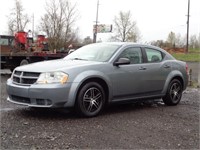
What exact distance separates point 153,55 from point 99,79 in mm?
1995

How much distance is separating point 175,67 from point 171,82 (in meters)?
0.41

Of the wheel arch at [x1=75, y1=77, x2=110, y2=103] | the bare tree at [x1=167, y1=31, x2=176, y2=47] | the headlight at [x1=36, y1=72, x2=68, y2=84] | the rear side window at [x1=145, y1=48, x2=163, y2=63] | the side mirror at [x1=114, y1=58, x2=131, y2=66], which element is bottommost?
the wheel arch at [x1=75, y1=77, x2=110, y2=103]

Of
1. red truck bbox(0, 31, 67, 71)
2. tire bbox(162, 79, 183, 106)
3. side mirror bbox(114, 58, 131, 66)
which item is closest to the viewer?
side mirror bbox(114, 58, 131, 66)

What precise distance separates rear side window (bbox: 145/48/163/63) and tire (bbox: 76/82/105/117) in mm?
1812

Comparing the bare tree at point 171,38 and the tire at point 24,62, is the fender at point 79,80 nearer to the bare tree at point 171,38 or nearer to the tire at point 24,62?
the tire at point 24,62

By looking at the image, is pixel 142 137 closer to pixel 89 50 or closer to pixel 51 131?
pixel 51 131

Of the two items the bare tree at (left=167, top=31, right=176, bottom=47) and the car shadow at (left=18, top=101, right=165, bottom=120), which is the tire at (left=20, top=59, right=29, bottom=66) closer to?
the car shadow at (left=18, top=101, right=165, bottom=120)

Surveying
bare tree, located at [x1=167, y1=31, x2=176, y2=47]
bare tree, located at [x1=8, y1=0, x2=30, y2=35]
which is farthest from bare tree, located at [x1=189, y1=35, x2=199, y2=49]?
bare tree, located at [x1=8, y1=0, x2=30, y2=35]

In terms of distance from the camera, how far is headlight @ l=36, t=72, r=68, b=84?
6.52m

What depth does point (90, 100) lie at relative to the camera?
273 inches

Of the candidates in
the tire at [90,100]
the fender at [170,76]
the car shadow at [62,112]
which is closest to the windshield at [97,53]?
the tire at [90,100]

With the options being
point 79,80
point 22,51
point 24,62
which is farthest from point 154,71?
point 22,51

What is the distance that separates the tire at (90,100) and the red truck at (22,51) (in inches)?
473

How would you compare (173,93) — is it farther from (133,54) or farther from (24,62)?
(24,62)
